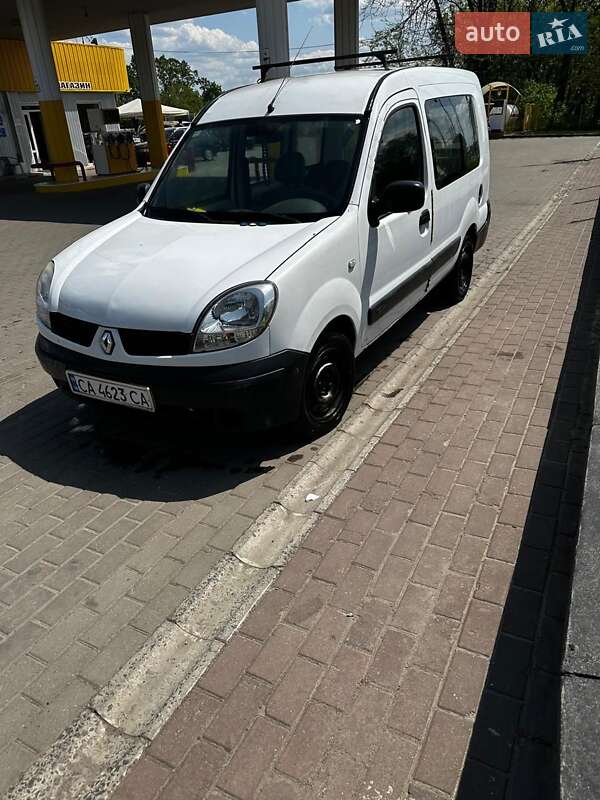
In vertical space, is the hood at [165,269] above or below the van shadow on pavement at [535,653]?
above

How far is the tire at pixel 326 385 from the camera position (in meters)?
3.47

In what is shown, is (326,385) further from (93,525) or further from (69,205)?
(69,205)

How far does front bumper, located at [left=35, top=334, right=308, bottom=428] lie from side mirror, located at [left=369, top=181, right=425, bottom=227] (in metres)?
1.22

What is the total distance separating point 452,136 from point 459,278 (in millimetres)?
1429

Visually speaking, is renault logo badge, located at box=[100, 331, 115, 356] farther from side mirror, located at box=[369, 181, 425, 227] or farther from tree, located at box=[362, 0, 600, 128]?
tree, located at box=[362, 0, 600, 128]

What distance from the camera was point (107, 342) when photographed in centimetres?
316

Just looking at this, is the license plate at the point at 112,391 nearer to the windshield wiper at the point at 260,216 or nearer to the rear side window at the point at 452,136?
the windshield wiper at the point at 260,216

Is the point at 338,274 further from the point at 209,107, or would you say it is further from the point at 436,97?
the point at 436,97

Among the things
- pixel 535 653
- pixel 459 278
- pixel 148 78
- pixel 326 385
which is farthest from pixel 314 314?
pixel 148 78

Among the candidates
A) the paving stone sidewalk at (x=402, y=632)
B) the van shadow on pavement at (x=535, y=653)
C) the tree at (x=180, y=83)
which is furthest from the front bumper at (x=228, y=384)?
the tree at (x=180, y=83)

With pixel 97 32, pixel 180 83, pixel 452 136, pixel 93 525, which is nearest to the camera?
pixel 93 525

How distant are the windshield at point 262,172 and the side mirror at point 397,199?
0.81ft

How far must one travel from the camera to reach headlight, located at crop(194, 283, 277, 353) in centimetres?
299

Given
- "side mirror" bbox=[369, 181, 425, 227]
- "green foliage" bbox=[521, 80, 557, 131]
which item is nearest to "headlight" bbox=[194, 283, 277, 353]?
"side mirror" bbox=[369, 181, 425, 227]
